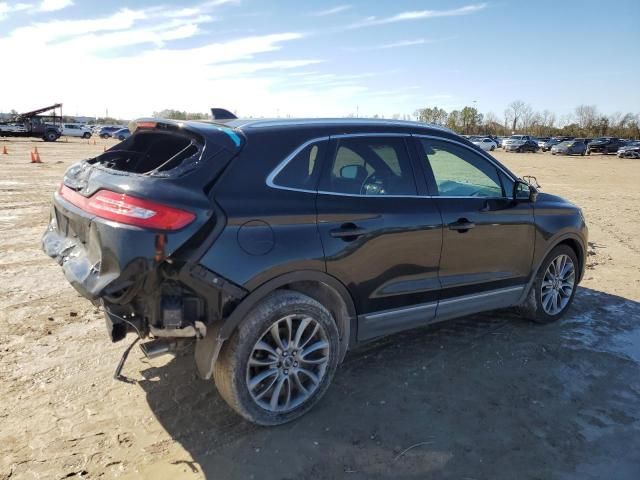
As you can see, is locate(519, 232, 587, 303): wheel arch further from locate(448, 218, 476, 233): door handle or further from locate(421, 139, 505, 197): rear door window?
locate(448, 218, 476, 233): door handle

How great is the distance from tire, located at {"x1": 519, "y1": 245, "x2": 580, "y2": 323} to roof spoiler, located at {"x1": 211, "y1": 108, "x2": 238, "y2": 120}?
3.19 meters

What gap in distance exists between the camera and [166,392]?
363 cm

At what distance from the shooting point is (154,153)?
3.62 m

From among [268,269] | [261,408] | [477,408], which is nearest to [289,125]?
[268,269]

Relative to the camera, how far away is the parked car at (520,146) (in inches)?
2141

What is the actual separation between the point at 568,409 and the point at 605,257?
5048 mm

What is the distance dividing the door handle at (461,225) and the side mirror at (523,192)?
0.71 m

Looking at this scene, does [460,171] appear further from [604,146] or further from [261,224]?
[604,146]

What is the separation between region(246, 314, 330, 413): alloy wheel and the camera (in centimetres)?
322

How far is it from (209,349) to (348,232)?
1.15 m

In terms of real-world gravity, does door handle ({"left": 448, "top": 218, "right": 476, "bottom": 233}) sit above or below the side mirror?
below

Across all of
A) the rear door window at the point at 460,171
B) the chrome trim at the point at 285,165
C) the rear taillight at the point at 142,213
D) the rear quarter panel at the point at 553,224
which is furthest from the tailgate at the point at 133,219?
the rear quarter panel at the point at 553,224

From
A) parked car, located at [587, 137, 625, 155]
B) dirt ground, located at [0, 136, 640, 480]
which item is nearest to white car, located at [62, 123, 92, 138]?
parked car, located at [587, 137, 625, 155]

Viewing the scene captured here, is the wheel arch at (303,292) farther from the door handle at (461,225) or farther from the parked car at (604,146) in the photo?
the parked car at (604,146)
